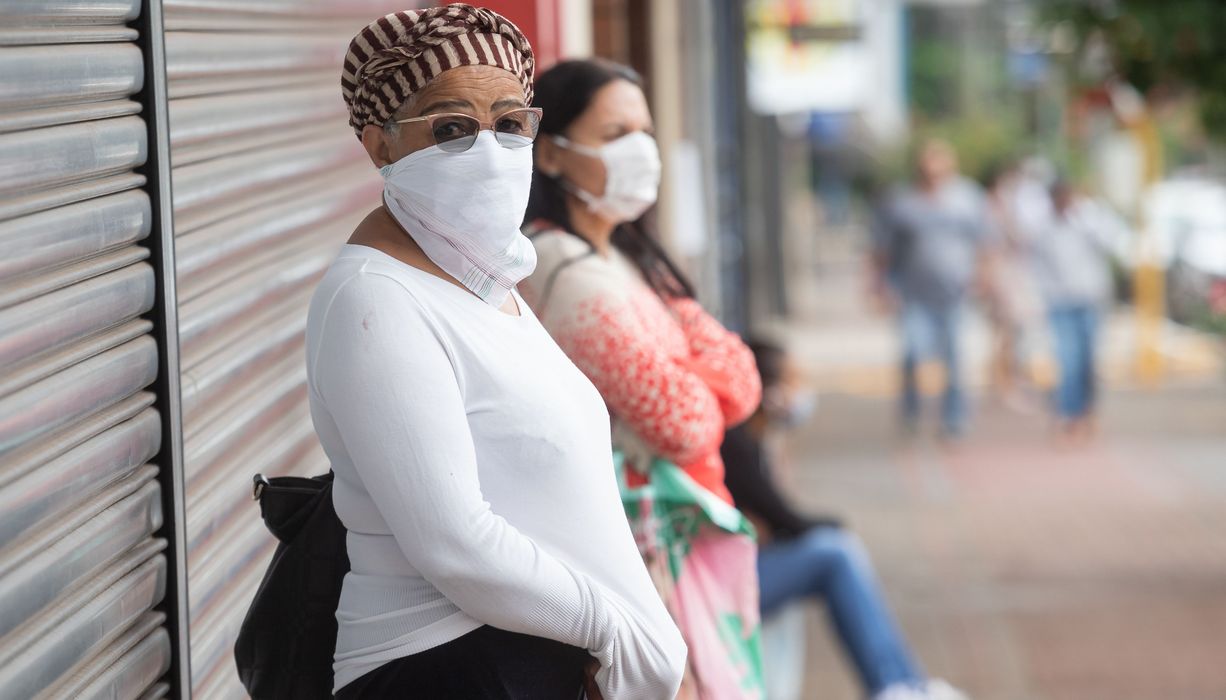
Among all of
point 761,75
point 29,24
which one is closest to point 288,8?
point 29,24

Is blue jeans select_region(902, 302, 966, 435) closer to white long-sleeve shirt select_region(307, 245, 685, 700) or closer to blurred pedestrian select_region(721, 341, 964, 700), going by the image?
blurred pedestrian select_region(721, 341, 964, 700)

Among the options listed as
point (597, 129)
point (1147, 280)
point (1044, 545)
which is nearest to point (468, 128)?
point (597, 129)

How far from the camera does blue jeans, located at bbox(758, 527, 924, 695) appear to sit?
15.4 ft

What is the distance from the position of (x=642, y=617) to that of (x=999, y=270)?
37.8 feet

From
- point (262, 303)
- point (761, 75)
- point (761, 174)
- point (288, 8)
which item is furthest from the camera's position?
point (761, 174)

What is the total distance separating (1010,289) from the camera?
41.3ft

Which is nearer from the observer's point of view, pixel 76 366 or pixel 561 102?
pixel 76 366

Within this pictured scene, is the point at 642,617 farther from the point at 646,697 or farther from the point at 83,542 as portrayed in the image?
the point at 83,542

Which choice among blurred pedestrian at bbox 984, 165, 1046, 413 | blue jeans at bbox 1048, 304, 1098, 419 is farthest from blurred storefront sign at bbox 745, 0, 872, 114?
blue jeans at bbox 1048, 304, 1098, 419

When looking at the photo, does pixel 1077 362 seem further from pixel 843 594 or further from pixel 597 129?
pixel 597 129

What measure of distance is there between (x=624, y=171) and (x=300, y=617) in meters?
1.12

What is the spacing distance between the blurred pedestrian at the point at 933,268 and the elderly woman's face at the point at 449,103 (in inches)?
370

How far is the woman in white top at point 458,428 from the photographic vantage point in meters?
1.62

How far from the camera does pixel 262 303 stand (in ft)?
8.46
